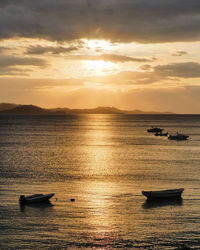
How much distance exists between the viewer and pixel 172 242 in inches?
1639

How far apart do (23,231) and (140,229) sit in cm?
1403

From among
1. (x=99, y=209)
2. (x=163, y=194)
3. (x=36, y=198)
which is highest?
(x=36, y=198)

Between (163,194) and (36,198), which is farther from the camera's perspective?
(163,194)

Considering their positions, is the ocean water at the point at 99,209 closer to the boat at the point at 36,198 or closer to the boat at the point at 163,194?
the boat at the point at 36,198

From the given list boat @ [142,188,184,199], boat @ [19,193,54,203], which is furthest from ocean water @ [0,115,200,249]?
boat @ [142,188,184,199]

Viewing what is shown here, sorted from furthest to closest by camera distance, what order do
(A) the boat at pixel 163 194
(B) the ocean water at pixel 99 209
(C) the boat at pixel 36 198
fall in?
(A) the boat at pixel 163 194 < (C) the boat at pixel 36 198 < (B) the ocean water at pixel 99 209

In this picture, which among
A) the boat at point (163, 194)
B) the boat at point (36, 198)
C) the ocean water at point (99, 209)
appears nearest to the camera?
the ocean water at point (99, 209)

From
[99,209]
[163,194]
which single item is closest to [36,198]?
[99,209]

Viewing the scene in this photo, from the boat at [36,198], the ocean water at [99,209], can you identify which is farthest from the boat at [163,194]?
the boat at [36,198]

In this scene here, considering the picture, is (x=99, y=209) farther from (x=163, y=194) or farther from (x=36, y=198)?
(x=163, y=194)

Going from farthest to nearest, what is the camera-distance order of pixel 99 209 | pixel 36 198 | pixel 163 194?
pixel 163 194, pixel 36 198, pixel 99 209

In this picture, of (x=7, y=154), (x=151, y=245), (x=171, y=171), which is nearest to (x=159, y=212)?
(x=151, y=245)

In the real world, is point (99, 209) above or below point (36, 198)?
below

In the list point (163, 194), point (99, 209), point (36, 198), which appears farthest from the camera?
point (163, 194)
